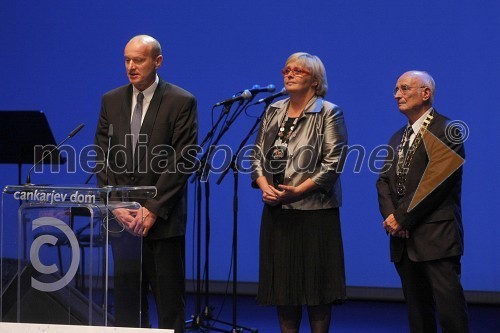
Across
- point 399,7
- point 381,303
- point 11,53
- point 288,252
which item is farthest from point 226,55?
point 288,252

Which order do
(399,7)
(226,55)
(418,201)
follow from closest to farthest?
(418,201) → (399,7) → (226,55)

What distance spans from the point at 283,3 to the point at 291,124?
246cm

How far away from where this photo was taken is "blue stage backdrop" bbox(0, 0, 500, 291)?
225 inches

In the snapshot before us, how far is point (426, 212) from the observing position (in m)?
3.64

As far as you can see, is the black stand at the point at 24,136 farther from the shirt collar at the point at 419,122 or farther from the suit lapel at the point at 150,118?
the shirt collar at the point at 419,122

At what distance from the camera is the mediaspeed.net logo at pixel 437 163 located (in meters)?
3.64

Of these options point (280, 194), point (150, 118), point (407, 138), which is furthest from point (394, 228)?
point (150, 118)

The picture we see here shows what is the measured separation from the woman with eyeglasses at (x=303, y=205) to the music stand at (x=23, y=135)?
1.43 m

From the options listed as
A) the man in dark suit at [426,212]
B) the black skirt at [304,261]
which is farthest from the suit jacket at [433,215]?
the black skirt at [304,261]

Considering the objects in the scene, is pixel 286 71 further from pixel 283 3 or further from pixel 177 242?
pixel 283 3

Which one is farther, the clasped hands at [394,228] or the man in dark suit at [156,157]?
the clasped hands at [394,228]

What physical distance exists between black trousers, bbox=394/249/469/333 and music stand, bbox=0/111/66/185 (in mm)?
2155

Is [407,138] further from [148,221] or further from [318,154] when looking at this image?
[148,221]

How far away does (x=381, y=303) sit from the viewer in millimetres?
6039
